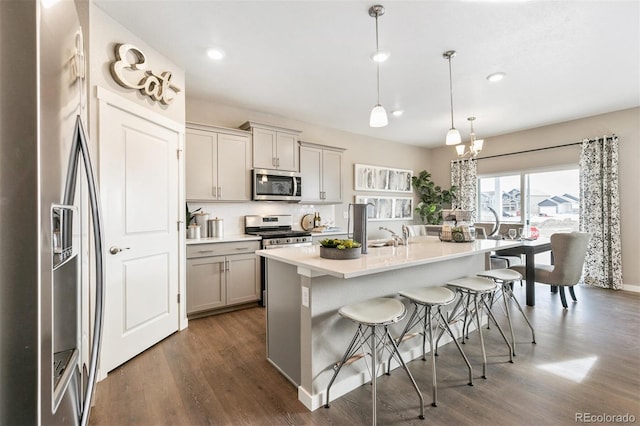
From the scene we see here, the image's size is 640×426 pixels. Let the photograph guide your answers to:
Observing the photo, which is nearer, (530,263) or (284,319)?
(284,319)

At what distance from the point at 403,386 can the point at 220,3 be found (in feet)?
10.2

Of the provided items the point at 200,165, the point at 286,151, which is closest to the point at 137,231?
the point at 200,165

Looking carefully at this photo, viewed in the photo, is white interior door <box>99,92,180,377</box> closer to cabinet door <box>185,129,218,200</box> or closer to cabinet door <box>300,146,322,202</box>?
cabinet door <box>185,129,218,200</box>

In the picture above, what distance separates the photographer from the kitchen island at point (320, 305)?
71.4 inches

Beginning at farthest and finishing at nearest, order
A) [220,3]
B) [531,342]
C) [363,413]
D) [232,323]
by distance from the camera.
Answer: [232,323] < [531,342] < [220,3] < [363,413]

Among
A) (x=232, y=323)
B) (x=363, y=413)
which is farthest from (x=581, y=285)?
(x=232, y=323)

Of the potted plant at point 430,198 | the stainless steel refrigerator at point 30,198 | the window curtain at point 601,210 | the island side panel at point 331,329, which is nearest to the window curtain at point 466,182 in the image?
the potted plant at point 430,198

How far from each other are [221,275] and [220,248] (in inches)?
12.8

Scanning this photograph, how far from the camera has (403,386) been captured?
204 centimetres

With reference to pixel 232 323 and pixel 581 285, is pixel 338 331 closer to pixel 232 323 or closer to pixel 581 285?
pixel 232 323

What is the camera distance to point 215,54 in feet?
9.05

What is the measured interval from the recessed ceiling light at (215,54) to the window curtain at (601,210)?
18.3 feet

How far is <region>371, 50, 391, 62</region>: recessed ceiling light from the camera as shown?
2.71m

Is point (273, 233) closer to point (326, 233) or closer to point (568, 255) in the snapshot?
point (326, 233)
